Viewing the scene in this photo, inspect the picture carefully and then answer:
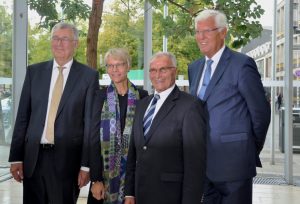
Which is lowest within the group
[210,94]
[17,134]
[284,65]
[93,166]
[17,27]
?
[93,166]

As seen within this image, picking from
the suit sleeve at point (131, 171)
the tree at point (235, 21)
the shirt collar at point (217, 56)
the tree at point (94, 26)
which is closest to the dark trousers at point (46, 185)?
the suit sleeve at point (131, 171)

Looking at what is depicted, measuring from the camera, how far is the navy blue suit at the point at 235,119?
2.62 meters

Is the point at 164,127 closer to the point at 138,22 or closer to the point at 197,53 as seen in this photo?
the point at 197,53

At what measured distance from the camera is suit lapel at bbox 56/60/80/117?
2962 millimetres

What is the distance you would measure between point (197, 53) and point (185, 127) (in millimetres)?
3386

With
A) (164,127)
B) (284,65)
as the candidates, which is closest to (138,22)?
(284,65)

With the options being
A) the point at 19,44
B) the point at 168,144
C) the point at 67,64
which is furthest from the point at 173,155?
the point at 19,44

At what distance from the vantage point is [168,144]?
8.00ft

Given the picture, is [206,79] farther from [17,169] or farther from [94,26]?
[94,26]

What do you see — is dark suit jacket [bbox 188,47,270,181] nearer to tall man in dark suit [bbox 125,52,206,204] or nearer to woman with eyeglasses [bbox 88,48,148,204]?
tall man in dark suit [bbox 125,52,206,204]

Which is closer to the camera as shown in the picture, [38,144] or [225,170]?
[225,170]

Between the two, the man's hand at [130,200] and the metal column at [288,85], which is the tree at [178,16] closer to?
the man's hand at [130,200]

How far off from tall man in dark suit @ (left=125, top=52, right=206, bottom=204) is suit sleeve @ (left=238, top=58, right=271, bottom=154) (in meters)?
0.32

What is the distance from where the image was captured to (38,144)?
2.93 m
